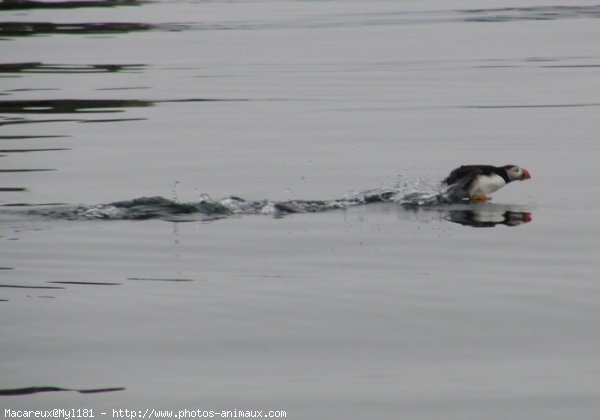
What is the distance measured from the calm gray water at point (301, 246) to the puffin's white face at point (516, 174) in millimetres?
247

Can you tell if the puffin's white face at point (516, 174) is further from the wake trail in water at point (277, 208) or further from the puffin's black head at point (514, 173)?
the wake trail in water at point (277, 208)

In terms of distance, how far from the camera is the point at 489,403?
733 cm

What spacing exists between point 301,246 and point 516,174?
337cm

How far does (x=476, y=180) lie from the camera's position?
1390 centimetres

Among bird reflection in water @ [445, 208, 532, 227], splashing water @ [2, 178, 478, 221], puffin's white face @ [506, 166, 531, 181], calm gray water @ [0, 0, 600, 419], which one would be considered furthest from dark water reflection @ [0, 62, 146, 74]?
bird reflection in water @ [445, 208, 532, 227]

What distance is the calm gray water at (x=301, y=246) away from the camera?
770cm

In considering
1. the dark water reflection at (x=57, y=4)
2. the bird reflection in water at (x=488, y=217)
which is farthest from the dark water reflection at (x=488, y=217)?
the dark water reflection at (x=57, y=4)

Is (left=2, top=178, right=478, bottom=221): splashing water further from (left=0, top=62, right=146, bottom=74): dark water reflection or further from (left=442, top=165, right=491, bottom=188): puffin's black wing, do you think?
(left=0, top=62, right=146, bottom=74): dark water reflection

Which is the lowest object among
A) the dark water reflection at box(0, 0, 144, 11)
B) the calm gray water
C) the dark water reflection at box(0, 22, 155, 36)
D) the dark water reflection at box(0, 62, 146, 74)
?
the calm gray water

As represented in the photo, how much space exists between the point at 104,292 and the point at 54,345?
1.42 meters

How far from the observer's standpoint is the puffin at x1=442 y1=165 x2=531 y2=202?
13.9 metres

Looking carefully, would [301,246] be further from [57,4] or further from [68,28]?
[57,4]

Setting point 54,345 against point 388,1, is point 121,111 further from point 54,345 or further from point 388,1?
point 388,1

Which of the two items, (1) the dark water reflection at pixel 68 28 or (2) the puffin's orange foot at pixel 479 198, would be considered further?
(1) the dark water reflection at pixel 68 28
